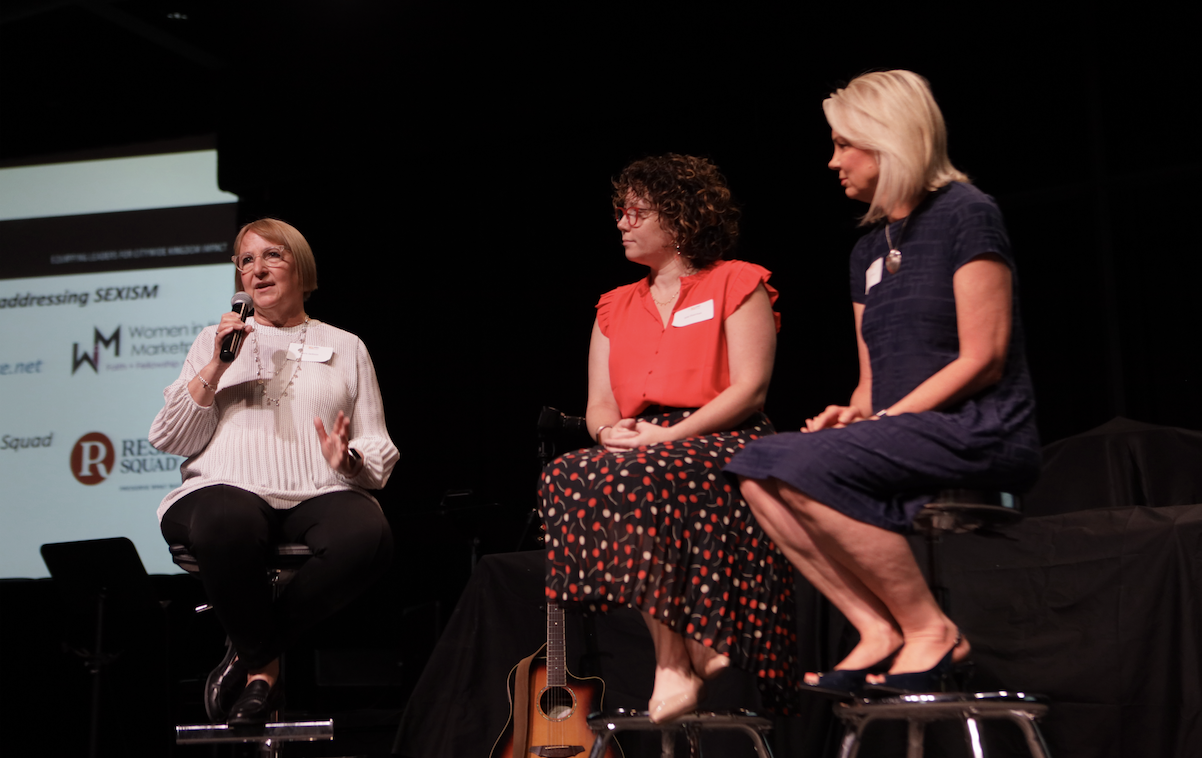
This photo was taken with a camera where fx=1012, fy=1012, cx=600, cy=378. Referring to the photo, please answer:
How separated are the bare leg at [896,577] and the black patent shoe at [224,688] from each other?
4.63 feet

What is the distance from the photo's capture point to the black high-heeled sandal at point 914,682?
5.04 feet

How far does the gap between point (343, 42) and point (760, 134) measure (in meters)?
2.05

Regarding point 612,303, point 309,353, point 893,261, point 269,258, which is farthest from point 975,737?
point 269,258

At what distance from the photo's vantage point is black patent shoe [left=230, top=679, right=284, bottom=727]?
2205 mm

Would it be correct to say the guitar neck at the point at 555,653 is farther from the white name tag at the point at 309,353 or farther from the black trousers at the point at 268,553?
the white name tag at the point at 309,353

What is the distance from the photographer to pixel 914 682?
60.6 inches

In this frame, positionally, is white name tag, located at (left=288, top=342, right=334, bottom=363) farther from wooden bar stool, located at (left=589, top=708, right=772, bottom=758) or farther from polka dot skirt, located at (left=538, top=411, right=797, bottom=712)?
wooden bar stool, located at (left=589, top=708, right=772, bottom=758)

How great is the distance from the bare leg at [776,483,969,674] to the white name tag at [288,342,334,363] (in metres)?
1.45

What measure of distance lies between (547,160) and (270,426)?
3.04 metres

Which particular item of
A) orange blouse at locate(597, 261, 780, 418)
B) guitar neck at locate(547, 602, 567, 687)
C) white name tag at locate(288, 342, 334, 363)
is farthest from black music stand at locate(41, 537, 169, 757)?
orange blouse at locate(597, 261, 780, 418)

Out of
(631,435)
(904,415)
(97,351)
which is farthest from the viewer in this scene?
(97,351)

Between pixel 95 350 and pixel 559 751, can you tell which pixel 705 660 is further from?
pixel 95 350

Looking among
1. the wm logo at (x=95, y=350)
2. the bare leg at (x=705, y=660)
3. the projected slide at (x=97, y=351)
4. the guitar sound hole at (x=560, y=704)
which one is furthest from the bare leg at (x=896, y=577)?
the wm logo at (x=95, y=350)

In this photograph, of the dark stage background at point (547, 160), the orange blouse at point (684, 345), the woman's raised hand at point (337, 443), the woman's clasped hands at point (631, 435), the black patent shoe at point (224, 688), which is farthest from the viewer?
the dark stage background at point (547, 160)
